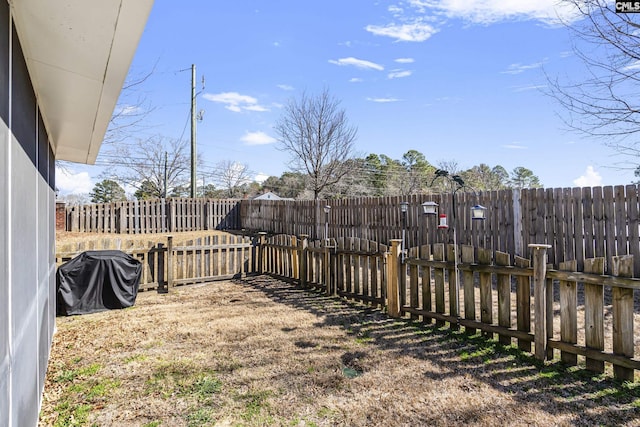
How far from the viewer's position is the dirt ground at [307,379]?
2561 millimetres

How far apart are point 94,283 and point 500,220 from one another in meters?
8.36

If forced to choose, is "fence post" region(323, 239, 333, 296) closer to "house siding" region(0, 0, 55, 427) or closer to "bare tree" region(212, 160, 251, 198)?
"house siding" region(0, 0, 55, 427)

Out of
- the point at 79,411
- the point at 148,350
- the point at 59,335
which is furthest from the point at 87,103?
the point at 59,335

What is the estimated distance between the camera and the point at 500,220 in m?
7.85

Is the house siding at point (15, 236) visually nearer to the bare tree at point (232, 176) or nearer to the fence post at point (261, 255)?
the fence post at point (261, 255)

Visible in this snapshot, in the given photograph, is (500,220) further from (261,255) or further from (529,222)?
(261,255)

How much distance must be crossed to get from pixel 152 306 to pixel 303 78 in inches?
576

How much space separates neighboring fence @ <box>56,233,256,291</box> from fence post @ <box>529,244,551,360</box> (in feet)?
21.4

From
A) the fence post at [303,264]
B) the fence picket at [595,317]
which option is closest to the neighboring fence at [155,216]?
the fence post at [303,264]

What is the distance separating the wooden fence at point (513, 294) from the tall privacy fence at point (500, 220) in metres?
0.53

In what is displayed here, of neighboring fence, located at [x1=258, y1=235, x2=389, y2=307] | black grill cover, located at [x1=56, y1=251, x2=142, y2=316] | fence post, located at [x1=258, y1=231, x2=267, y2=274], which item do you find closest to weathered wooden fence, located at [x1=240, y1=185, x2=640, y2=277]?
neighboring fence, located at [x1=258, y1=235, x2=389, y2=307]

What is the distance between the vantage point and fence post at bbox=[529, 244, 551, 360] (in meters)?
3.40

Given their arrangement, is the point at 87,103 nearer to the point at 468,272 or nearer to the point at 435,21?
the point at 468,272

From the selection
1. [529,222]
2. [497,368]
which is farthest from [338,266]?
[529,222]
